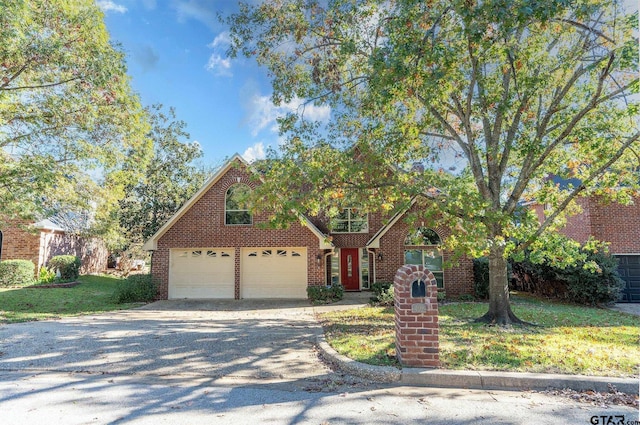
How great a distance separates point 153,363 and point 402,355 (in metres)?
3.94

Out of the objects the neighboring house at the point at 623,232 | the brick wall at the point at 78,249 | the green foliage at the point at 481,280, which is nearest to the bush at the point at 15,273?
the brick wall at the point at 78,249

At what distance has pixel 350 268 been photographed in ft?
56.0

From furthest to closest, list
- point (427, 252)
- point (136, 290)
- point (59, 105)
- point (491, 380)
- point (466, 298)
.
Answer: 1. point (427, 252)
2. point (466, 298)
3. point (136, 290)
4. point (59, 105)
5. point (491, 380)

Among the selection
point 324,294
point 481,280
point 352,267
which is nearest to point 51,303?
point 324,294

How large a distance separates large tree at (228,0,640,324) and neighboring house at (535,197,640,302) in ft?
21.9

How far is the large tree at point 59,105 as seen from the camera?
946 cm

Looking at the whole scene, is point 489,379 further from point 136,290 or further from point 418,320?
point 136,290

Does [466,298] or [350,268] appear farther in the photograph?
[350,268]

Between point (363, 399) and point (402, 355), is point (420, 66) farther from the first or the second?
point (363, 399)

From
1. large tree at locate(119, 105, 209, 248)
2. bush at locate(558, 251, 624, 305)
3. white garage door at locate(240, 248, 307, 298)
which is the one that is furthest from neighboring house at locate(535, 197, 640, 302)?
large tree at locate(119, 105, 209, 248)

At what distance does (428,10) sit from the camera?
24.1 feet

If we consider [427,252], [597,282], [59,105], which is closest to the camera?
[59,105]

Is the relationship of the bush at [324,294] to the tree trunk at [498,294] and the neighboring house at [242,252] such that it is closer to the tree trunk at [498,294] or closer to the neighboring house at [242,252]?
the neighboring house at [242,252]

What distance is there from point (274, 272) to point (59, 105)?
9272 mm
